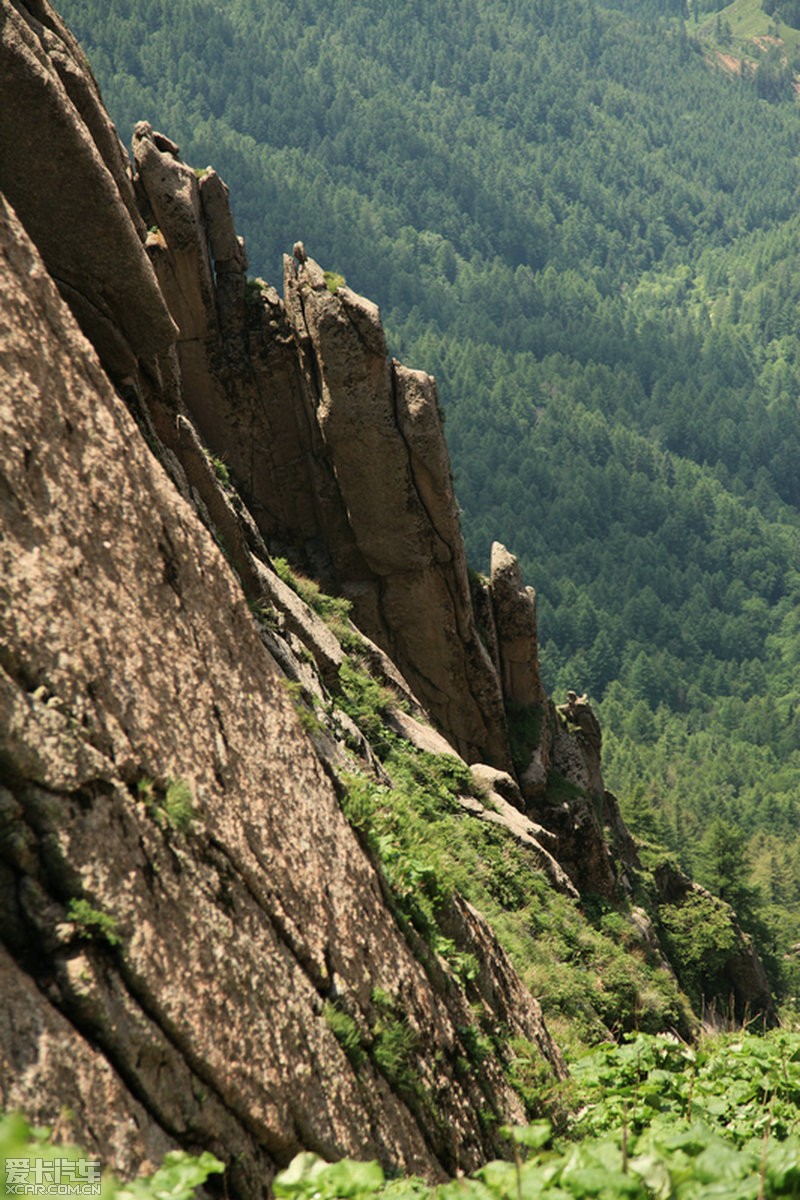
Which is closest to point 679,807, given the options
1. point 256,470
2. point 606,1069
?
point 256,470

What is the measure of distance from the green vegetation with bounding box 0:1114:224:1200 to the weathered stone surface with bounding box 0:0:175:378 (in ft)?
27.4

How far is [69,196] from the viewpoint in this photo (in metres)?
11.7

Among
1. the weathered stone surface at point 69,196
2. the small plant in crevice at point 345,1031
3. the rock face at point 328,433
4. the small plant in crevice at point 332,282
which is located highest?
the weathered stone surface at point 69,196

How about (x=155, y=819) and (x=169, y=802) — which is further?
(x=169, y=802)

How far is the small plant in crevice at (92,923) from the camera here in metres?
6.68

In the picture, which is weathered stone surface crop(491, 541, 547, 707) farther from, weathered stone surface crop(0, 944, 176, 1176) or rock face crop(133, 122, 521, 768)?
weathered stone surface crop(0, 944, 176, 1176)

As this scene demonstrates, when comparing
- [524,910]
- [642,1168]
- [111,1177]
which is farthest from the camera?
[524,910]

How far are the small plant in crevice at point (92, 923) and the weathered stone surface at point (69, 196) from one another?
7063 millimetres

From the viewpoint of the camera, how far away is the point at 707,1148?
6203mm

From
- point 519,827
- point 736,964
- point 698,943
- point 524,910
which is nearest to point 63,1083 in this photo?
point 524,910

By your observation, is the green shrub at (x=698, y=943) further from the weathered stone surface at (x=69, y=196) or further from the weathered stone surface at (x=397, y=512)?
the weathered stone surface at (x=69, y=196)

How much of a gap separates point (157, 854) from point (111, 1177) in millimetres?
2178

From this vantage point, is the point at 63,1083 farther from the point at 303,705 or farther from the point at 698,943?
the point at 698,943

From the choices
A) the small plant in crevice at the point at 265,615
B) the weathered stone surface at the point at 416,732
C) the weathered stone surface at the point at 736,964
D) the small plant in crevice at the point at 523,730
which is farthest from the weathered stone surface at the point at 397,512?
the weathered stone surface at the point at 736,964
